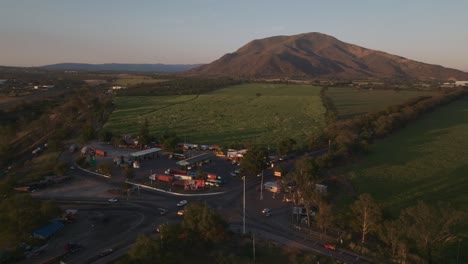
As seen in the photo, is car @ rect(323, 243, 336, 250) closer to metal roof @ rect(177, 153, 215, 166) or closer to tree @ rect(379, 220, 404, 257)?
tree @ rect(379, 220, 404, 257)

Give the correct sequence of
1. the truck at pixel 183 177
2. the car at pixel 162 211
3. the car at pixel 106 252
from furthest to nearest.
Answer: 1. the truck at pixel 183 177
2. the car at pixel 162 211
3. the car at pixel 106 252

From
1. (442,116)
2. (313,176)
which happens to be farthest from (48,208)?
(442,116)

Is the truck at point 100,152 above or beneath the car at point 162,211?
above

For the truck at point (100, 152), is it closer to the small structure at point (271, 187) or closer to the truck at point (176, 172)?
the truck at point (176, 172)

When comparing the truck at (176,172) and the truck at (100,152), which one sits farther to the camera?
the truck at (100,152)

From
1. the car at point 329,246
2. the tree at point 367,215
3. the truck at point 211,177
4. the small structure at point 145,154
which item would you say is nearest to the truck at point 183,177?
the truck at point 211,177

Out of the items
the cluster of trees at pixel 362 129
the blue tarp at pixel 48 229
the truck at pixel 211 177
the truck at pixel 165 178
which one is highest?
the cluster of trees at pixel 362 129

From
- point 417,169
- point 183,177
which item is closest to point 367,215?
point 183,177

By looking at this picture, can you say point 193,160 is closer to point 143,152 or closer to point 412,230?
point 143,152
